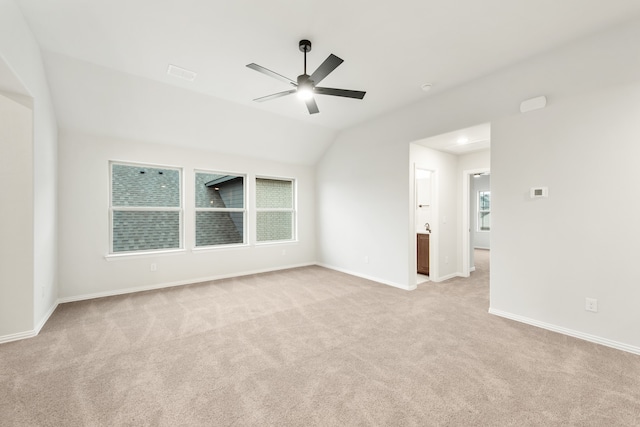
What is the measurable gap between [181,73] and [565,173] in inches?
181

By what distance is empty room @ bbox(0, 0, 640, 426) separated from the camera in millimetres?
1988

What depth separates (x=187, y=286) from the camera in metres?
4.66

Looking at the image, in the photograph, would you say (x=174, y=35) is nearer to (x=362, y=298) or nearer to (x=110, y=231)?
(x=110, y=231)

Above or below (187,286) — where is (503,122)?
above

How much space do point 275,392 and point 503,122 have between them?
3.80 m

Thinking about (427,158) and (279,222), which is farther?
(279,222)

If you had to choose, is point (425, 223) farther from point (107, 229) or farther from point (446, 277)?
point (107, 229)

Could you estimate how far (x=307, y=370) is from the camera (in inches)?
87.3

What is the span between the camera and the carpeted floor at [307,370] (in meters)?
1.73

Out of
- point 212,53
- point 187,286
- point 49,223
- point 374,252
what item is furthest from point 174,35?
point 374,252

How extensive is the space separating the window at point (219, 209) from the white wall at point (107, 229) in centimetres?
20

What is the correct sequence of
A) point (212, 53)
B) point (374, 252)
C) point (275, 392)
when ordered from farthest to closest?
point (374, 252) → point (212, 53) → point (275, 392)

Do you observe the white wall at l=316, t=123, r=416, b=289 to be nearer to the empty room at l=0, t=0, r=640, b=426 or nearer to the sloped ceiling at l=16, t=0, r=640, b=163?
the empty room at l=0, t=0, r=640, b=426

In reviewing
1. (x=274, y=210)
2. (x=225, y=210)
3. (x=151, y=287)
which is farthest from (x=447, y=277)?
(x=151, y=287)
